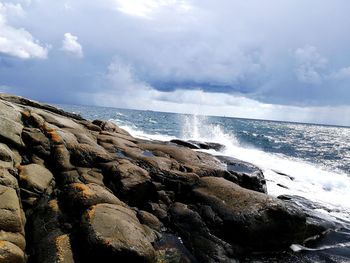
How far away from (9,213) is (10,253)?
127 centimetres

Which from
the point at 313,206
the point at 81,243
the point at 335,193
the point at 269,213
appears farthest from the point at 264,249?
the point at 335,193

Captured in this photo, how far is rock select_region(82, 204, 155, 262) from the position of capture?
8.03m

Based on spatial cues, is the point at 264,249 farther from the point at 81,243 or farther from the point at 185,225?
the point at 81,243

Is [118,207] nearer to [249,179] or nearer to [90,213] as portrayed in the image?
[90,213]

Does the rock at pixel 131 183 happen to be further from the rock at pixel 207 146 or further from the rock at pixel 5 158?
the rock at pixel 207 146

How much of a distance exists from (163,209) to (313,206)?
1016 cm

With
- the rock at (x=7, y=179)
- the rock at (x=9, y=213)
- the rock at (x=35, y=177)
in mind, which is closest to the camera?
the rock at (x=9, y=213)

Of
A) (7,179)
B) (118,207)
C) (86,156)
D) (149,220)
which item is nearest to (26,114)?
(86,156)

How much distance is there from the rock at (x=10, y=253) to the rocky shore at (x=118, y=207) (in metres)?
0.03

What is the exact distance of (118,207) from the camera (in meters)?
9.85

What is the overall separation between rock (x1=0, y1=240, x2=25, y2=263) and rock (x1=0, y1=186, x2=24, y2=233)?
599mm

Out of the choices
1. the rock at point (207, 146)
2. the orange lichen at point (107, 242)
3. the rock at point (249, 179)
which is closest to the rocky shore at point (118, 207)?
the orange lichen at point (107, 242)

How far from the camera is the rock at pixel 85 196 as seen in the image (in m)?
9.57

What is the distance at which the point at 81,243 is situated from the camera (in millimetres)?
8250
